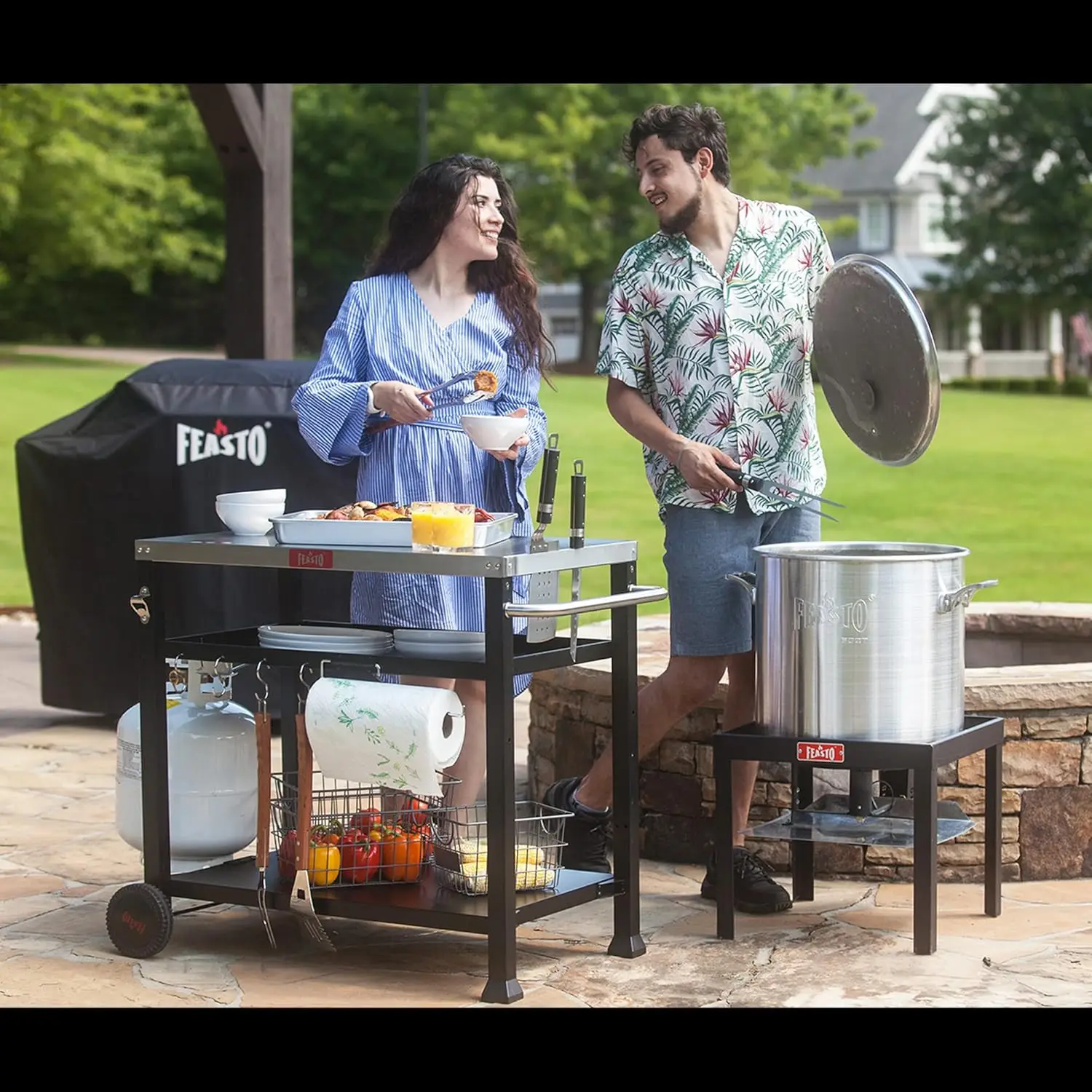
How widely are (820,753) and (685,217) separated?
4.82 ft

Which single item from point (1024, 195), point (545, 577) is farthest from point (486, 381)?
point (1024, 195)

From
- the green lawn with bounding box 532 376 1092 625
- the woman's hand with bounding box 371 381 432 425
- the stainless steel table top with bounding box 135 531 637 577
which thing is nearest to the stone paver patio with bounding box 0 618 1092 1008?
the stainless steel table top with bounding box 135 531 637 577

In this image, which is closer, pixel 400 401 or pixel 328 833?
pixel 328 833

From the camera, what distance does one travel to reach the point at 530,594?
432 cm

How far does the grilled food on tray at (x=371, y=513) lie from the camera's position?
14.3 ft

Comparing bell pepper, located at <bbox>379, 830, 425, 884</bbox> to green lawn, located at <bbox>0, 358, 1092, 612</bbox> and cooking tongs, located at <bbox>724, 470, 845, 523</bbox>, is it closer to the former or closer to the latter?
cooking tongs, located at <bbox>724, 470, 845, 523</bbox>

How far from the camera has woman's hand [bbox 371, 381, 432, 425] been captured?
15.2ft

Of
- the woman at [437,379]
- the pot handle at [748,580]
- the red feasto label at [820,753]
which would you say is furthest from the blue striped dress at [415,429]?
the red feasto label at [820,753]

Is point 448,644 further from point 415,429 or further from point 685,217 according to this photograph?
point 685,217

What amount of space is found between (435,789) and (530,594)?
0.52m

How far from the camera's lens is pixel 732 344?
4.79 m

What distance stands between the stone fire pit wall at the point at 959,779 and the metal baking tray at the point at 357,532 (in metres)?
1.28

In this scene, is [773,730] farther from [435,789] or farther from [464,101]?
[464,101]
